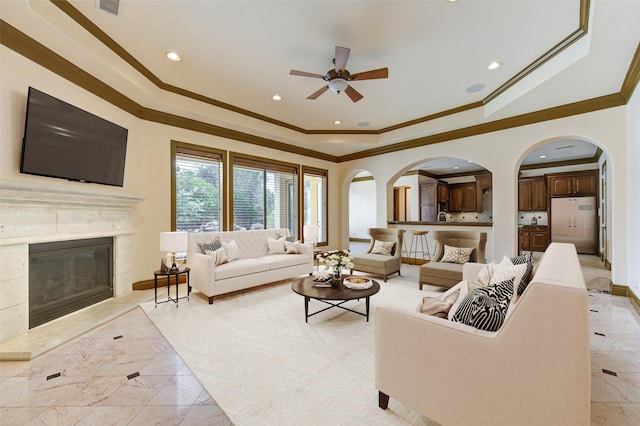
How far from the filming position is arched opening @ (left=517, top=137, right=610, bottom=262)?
7.33m

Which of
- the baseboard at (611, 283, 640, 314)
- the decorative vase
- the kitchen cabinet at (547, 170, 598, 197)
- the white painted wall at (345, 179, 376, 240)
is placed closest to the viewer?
the decorative vase

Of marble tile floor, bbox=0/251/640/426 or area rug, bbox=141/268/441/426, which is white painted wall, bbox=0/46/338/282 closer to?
area rug, bbox=141/268/441/426

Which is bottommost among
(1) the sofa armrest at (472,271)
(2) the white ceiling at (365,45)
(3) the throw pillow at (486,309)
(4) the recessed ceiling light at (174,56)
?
(1) the sofa armrest at (472,271)

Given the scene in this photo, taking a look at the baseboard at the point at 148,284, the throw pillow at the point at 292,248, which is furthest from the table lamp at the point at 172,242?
the throw pillow at the point at 292,248

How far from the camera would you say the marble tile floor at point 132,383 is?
66.9 inches

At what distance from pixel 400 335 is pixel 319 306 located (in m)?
2.19

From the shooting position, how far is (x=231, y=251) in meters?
4.40

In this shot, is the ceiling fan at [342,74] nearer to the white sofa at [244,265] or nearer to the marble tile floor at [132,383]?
the white sofa at [244,265]

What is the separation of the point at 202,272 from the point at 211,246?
477mm

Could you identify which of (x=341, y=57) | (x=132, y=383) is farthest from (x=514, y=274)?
(x=132, y=383)

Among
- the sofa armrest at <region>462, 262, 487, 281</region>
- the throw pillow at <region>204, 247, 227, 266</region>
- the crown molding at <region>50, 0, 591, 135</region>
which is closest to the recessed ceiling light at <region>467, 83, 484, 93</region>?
the crown molding at <region>50, 0, 591, 135</region>

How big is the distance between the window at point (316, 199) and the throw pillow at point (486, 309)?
217 inches

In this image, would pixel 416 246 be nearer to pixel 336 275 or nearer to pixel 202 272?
pixel 336 275

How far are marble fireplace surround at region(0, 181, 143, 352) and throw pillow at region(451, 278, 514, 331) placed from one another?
3.90 meters
